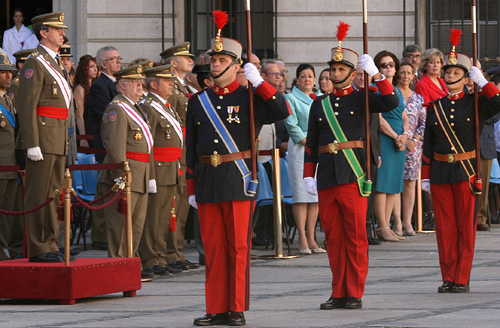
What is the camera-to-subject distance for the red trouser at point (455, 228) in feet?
27.0

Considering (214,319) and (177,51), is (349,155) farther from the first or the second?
(177,51)

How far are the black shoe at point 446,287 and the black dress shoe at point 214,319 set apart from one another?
2111 millimetres

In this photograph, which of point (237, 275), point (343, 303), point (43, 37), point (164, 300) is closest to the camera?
Result: point (237, 275)

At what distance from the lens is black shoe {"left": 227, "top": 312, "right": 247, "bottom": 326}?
671 cm

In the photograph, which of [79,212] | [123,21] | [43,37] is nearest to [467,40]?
[123,21]

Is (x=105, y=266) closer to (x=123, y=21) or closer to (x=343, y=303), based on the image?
(x=343, y=303)

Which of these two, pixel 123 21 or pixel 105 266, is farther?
pixel 123 21

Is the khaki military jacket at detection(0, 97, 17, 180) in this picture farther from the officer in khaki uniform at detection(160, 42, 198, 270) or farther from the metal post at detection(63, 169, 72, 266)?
the metal post at detection(63, 169, 72, 266)

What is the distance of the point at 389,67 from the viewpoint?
39.5ft

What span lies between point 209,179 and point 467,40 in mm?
11512

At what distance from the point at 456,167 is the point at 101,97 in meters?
4.18

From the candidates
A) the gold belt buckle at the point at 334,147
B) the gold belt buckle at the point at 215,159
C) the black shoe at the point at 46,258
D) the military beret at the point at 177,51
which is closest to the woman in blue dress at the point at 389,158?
the military beret at the point at 177,51

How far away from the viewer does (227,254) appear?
6918 mm

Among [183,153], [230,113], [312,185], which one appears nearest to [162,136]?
[183,153]
